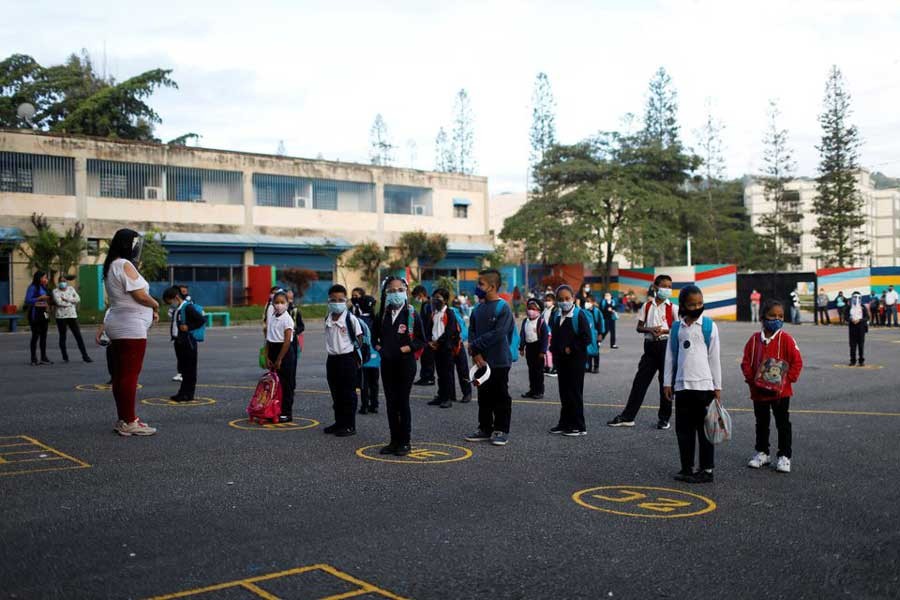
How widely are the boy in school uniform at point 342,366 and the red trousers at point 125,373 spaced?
2029 mm

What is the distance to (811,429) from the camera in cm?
1047

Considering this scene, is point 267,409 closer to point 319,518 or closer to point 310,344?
point 319,518

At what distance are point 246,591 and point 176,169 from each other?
1718 inches

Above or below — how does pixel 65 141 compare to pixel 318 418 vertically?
above

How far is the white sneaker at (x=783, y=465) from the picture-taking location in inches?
315

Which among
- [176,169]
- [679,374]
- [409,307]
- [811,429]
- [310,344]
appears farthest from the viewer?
[176,169]

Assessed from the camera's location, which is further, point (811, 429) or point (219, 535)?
point (811, 429)

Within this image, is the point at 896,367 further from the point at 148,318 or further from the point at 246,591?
the point at 246,591

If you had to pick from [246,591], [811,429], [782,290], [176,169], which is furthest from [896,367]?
[176,169]

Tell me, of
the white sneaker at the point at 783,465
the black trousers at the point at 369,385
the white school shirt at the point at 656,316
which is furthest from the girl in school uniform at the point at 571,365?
the black trousers at the point at 369,385

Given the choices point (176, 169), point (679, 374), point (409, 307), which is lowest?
A: point (679, 374)

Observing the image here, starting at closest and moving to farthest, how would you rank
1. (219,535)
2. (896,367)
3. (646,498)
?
(219,535), (646,498), (896,367)

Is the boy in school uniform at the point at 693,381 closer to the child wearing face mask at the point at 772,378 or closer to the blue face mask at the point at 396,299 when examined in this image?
the child wearing face mask at the point at 772,378

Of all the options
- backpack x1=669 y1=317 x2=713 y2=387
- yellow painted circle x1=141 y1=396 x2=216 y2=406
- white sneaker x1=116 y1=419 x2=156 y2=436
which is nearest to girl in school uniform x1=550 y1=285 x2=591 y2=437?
backpack x1=669 y1=317 x2=713 y2=387
